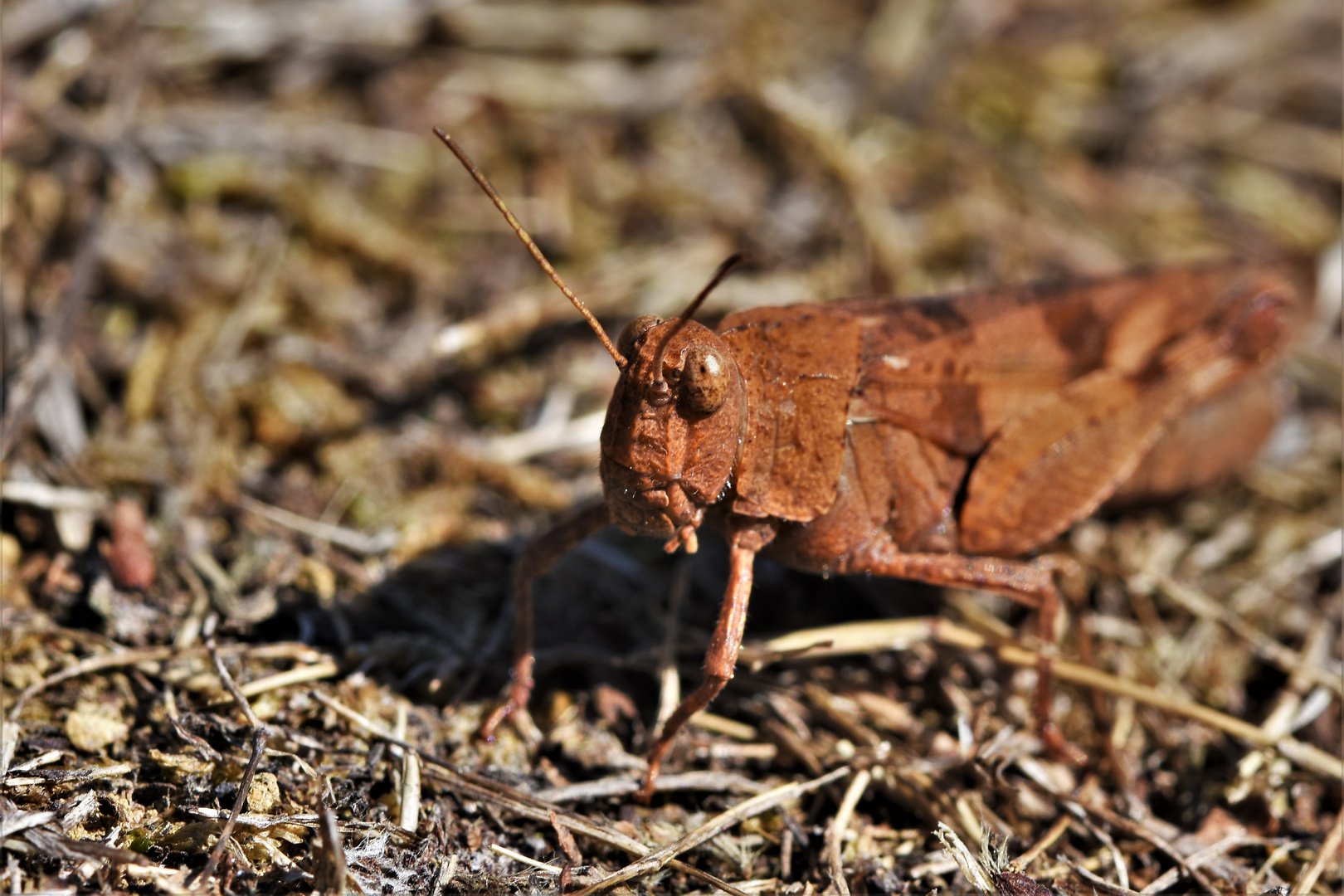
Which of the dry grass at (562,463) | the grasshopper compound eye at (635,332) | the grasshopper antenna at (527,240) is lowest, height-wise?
the dry grass at (562,463)

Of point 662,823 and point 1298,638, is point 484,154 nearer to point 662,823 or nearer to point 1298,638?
point 662,823

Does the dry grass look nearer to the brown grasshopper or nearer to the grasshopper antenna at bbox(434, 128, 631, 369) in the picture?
the brown grasshopper

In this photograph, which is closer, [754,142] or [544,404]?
[544,404]

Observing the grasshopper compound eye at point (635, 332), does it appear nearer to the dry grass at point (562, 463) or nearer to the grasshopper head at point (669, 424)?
the grasshopper head at point (669, 424)

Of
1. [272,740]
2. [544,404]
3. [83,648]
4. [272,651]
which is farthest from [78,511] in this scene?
[544,404]

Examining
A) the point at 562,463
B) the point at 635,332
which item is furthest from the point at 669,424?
the point at 562,463

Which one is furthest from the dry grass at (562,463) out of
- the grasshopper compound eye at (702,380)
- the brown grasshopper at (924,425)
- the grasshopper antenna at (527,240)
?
the grasshopper antenna at (527,240)

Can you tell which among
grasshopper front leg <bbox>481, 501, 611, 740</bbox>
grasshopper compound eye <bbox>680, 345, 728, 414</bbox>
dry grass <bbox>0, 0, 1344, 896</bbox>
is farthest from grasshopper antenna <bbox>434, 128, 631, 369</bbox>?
dry grass <bbox>0, 0, 1344, 896</bbox>
